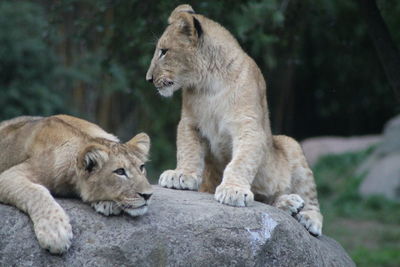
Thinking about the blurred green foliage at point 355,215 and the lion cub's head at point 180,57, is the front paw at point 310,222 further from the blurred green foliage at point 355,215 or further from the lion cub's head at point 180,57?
the blurred green foliage at point 355,215

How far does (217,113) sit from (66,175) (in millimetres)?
1349

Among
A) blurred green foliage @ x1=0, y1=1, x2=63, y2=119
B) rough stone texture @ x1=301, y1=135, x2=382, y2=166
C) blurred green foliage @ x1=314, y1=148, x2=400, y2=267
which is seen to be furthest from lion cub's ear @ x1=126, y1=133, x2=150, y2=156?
rough stone texture @ x1=301, y1=135, x2=382, y2=166

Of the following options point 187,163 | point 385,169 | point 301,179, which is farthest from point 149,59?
point 385,169

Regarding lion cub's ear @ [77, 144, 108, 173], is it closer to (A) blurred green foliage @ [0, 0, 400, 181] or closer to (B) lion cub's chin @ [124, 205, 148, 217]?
(B) lion cub's chin @ [124, 205, 148, 217]

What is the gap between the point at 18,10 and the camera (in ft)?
38.9

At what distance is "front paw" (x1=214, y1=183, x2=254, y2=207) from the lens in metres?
5.02

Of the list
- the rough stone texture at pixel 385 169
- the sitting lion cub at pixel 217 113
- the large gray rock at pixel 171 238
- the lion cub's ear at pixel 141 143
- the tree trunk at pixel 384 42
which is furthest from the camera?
the rough stone texture at pixel 385 169

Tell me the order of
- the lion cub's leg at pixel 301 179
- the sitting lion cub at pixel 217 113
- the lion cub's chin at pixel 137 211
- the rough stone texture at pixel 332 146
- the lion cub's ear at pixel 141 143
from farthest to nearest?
the rough stone texture at pixel 332 146, the lion cub's leg at pixel 301 179, the sitting lion cub at pixel 217 113, the lion cub's ear at pixel 141 143, the lion cub's chin at pixel 137 211

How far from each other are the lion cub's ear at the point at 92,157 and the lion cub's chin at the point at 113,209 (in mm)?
223

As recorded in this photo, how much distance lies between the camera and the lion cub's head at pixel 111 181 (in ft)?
14.9

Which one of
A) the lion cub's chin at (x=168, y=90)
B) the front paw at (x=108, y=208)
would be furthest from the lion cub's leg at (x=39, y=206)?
the lion cub's chin at (x=168, y=90)

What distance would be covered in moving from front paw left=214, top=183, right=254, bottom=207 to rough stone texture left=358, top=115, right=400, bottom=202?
7.24 m

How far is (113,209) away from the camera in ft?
15.1

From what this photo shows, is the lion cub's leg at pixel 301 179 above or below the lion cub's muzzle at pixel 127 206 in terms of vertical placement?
below
